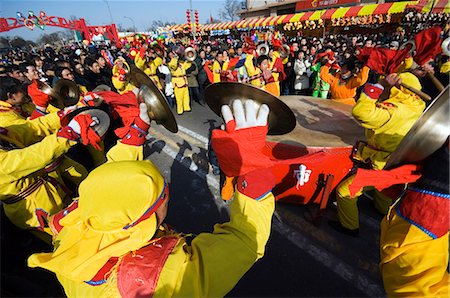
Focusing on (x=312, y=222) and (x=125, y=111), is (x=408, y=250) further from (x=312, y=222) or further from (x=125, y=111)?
(x=125, y=111)

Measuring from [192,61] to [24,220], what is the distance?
293 inches

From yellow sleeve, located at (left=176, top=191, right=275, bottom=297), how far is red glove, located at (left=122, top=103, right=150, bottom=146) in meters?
1.73

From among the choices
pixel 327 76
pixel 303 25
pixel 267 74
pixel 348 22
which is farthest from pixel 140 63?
pixel 303 25

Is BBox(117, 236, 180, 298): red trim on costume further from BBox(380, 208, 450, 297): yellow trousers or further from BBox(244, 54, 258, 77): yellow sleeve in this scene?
BBox(244, 54, 258, 77): yellow sleeve

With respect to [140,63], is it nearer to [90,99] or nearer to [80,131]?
[90,99]

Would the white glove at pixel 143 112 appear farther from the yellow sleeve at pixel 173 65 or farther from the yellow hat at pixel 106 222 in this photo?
the yellow sleeve at pixel 173 65

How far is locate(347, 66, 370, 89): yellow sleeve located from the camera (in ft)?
15.4

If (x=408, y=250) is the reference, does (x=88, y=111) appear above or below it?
above

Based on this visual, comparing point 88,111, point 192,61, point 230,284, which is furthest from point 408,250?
point 192,61

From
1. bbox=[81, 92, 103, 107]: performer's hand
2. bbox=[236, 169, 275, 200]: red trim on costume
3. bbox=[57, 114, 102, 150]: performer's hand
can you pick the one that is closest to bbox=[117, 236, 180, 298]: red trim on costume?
bbox=[236, 169, 275, 200]: red trim on costume

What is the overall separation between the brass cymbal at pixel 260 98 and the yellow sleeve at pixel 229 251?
640mm

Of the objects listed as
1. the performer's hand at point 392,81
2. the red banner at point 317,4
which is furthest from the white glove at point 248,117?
the red banner at point 317,4

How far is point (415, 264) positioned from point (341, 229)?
199 centimetres

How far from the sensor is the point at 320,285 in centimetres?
249
